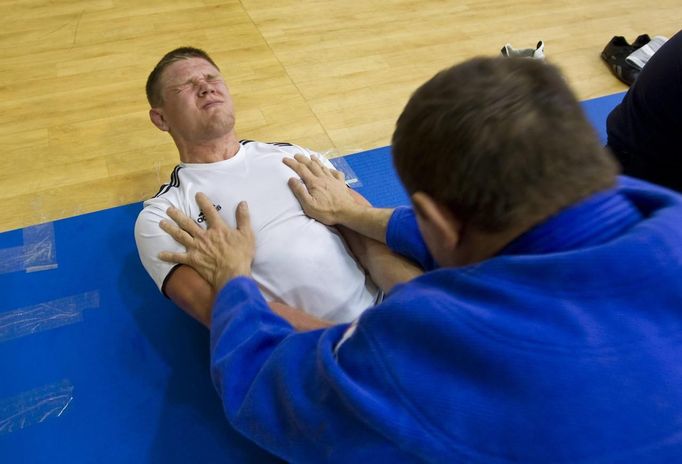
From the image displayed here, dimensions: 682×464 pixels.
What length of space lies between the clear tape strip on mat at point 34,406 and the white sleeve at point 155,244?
1.39ft

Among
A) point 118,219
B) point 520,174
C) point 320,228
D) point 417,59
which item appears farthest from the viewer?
point 417,59

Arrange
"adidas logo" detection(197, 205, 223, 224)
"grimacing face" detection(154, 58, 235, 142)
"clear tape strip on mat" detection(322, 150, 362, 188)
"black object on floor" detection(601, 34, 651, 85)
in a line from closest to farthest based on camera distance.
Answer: "adidas logo" detection(197, 205, 223, 224)
"grimacing face" detection(154, 58, 235, 142)
"clear tape strip on mat" detection(322, 150, 362, 188)
"black object on floor" detection(601, 34, 651, 85)

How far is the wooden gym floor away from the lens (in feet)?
7.41

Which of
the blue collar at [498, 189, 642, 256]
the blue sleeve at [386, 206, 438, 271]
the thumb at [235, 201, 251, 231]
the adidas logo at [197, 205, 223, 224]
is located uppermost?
the blue collar at [498, 189, 642, 256]

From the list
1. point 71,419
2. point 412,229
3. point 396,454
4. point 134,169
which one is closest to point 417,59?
point 134,169

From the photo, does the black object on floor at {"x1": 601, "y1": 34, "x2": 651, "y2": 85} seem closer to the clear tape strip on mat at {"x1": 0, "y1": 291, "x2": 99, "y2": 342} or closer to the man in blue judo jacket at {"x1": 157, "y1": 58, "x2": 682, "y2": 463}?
A: the man in blue judo jacket at {"x1": 157, "y1": 58, "x2": 682, "y2": 463}

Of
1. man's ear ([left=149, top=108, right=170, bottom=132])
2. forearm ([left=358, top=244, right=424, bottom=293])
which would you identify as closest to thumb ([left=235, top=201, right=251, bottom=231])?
forearm ([left=358, top=244, right=424, bottom=293])

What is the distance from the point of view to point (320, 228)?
1.61m

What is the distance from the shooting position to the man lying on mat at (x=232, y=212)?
1499mm

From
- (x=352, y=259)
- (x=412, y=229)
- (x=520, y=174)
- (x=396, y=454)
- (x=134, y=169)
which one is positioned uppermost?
(x=520, y=174)

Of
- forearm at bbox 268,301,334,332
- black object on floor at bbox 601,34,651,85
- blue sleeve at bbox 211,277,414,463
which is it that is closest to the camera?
blue sleeve at bbox 211,277,414,463

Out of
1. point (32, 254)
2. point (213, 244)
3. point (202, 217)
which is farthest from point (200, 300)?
point (32, 254)

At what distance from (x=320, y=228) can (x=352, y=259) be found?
0.45 ft

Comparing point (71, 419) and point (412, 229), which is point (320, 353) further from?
point (71, 419)
